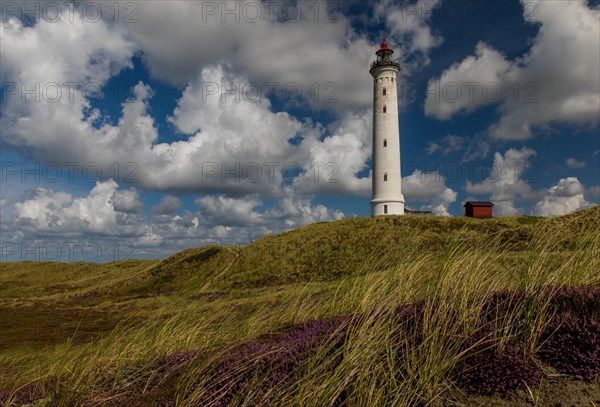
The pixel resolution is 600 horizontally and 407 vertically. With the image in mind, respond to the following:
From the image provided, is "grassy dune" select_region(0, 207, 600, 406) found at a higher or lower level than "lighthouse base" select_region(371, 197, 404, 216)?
lower

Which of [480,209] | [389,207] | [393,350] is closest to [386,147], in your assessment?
[389,207]

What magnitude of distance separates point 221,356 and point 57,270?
77697mm

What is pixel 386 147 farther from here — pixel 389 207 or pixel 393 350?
pixel 393 350

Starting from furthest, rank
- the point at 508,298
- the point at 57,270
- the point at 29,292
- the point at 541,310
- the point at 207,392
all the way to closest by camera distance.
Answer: the point at 57,270 → the point at 29,292 → the point at 508,298 → the point at 541,310 → the point at 207,392

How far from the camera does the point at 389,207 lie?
2206 inches

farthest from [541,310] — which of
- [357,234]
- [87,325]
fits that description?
[357,234]

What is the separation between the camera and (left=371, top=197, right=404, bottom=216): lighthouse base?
56.0 meters

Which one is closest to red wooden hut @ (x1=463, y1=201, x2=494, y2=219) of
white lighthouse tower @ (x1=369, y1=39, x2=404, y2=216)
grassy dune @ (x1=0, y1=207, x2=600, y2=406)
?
white lighthouse tower @ (x1=369, y1=39, x2=404, y2=216)

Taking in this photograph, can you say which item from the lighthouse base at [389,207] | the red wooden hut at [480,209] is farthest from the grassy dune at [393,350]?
the red wooden hut at [480,209]

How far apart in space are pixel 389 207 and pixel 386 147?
26.9 ft

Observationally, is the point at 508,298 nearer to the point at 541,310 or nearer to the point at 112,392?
the point at 541,310

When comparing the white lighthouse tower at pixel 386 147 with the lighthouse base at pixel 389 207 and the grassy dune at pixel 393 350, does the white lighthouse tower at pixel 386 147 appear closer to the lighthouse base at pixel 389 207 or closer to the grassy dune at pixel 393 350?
the lighthouse base at pixel 389 207

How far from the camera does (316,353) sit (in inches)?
189

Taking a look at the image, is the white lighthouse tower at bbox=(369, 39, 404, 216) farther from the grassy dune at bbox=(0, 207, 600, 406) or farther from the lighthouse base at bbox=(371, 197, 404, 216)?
the grassy dune at bbox=(0, 207, 600, 406)
